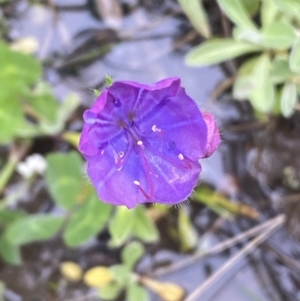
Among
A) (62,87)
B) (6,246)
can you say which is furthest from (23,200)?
(62,87)

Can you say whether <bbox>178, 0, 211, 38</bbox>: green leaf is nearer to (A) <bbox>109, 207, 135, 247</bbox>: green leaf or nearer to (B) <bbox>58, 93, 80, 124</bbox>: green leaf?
(B) <bbox>58, 93, 80, 124</bbox>: green leaf

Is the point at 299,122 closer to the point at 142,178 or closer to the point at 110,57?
the point at 110,57

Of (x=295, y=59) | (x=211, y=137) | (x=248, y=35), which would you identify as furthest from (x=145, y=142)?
(x=248, y=35)

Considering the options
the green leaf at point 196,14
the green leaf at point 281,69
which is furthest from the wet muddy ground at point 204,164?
the green leaf at point 281,69

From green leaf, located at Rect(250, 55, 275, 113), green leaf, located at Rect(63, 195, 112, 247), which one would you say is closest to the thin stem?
green leaf, located at Rect(63, 195, 112, 247)

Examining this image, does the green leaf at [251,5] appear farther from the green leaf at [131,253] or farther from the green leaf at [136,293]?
the green leaf at [136,293]
